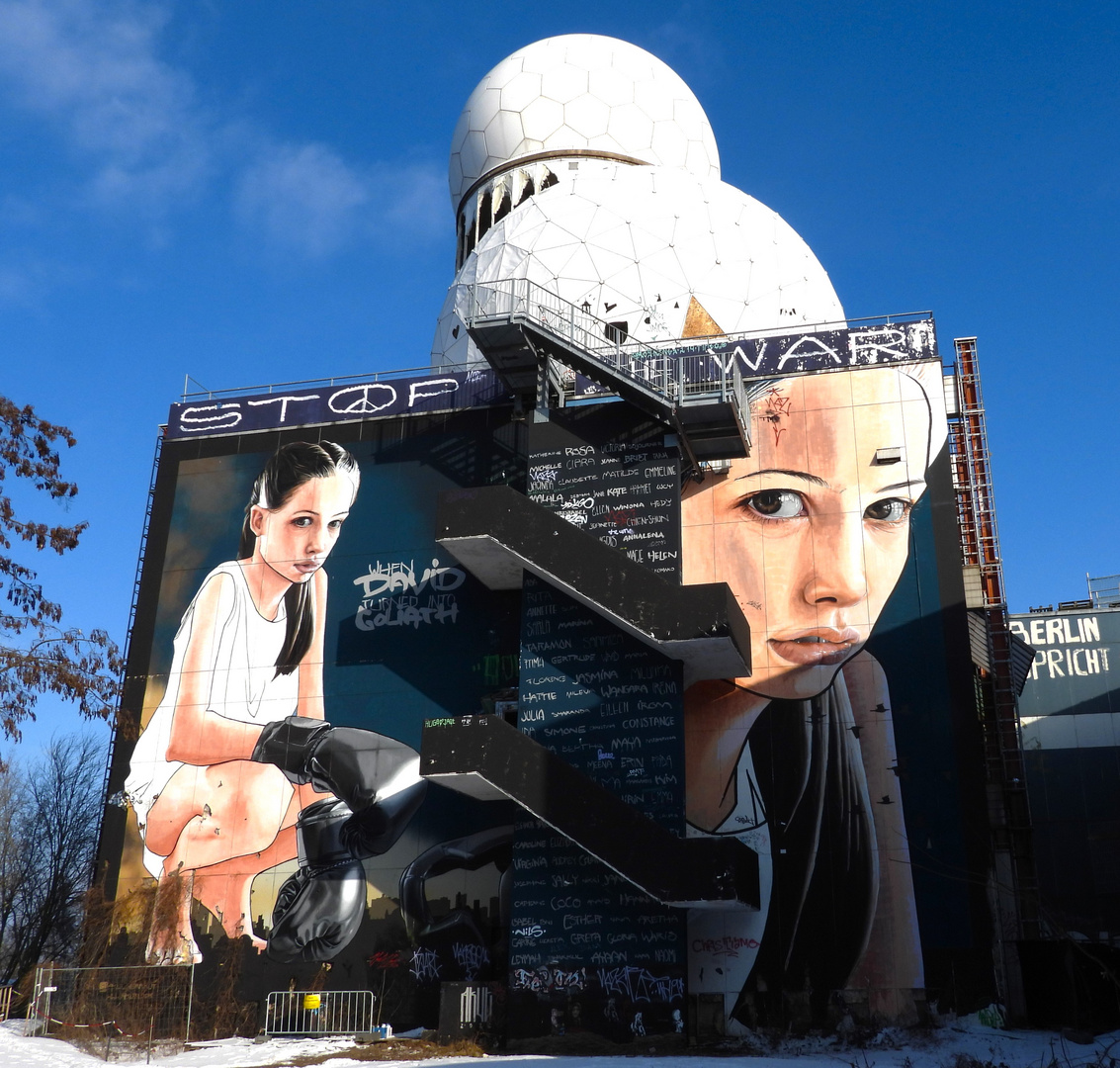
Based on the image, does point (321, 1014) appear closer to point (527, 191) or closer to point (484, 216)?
point (484, 216)

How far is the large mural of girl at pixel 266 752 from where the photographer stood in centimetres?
2497

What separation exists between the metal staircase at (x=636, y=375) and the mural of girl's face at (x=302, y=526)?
15.7ft

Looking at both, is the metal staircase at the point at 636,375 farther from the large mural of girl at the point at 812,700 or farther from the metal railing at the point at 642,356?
the large mural of girl at the point at 812,700

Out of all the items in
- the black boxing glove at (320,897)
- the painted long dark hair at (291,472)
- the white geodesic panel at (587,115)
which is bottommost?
the black boxing glove at (320,897)

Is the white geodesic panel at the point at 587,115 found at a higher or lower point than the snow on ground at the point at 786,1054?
higher

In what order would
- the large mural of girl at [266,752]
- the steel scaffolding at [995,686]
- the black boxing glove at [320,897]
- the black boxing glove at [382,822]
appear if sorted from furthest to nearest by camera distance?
the large mural of girl at [266,752] < the black boxing glove at [382,822] < the black boxing glove at [320,897] < the steel scaffolding at [995,686]

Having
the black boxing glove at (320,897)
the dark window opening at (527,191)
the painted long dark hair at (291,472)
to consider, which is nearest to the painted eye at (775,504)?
the painted long dark hair at (291,472)

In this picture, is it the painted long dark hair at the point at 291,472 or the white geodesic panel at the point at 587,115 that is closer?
the painted long dark hair at the point at 291,472

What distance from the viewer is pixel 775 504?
25125mm

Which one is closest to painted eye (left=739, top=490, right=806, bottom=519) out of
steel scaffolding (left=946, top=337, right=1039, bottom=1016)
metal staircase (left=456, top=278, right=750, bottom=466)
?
metal staircase (left=456, top=278, right=750, bottom=466)

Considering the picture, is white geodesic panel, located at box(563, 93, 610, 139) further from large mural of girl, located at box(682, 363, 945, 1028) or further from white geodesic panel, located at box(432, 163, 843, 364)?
large mural of girl, located at box(682, 363, 945, 1028)

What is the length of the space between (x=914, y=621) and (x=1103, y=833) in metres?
16.4

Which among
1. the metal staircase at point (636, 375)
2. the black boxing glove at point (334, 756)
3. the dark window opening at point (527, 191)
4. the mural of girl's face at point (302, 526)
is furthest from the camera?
the dark window opening at point (527, 191)

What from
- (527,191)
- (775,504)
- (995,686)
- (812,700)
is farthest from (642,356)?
(527,191)
